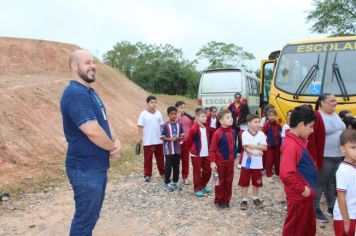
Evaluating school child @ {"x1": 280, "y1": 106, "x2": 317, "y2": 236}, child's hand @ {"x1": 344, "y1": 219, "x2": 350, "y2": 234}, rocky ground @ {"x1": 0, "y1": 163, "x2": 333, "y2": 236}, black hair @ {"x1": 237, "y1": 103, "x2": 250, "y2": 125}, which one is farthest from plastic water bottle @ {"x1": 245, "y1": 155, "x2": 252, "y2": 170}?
black hair @ {"x1": 237, "y1": 103, "x2": 250, "y2": 125}

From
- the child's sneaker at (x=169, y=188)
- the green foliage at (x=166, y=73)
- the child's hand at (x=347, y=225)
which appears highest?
the green foliage at (x=166, y=73)

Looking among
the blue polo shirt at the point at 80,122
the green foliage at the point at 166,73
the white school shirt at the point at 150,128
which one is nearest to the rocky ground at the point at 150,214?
the white school shirt at the point at 150,128

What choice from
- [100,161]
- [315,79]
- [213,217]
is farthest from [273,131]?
[100,161]

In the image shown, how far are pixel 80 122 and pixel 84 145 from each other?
23 cm

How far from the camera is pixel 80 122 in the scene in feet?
9.67

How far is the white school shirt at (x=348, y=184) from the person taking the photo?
3152 millimetres

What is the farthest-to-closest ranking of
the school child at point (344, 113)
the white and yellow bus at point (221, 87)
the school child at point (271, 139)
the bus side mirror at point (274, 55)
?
1. the white and yellow bus at point (221, 87)
2. the bus side mirror at point (274, 55)
3. the school child at point (271, 139)
4. the school child at point (344, 113)

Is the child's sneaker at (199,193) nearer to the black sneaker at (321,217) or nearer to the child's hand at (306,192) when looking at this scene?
the black sneaker at (321,217)

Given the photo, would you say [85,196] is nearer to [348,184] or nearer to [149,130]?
[348,184]

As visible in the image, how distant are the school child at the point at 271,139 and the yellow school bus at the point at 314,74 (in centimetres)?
15

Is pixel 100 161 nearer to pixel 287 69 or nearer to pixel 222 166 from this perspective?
pixel 222 166

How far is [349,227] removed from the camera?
318 centimetres

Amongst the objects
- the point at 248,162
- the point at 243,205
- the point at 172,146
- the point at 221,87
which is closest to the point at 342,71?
the point at 248,162

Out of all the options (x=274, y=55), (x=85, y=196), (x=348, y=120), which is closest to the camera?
(x=85, y=196)
